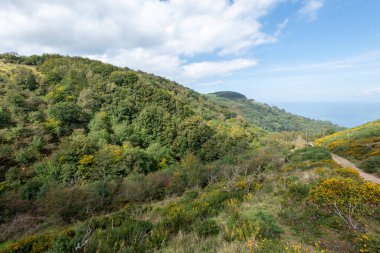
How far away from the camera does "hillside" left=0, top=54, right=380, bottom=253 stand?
15.2 feet

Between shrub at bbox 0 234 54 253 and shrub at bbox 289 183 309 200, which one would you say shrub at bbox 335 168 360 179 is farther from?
shrub at bbox 0 234 54 253

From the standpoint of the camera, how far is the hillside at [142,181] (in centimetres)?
464

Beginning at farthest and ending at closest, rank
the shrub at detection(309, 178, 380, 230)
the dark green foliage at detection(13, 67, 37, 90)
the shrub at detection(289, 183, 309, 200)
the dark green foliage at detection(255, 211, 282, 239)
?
the dark green foliage at detection(13, 67, 37, 90), the shrub at detection(289, 183, 309, 200), the shrub at detection(309, 178, 380, 230), the dark green foliage at detection(255, 211, 282, 239)

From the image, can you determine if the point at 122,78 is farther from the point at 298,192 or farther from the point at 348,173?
the point at 348,173

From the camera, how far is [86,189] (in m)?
16.0

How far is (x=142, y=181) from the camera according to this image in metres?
17.9

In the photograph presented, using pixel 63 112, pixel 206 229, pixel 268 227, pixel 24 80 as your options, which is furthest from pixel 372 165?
pixel 24 80

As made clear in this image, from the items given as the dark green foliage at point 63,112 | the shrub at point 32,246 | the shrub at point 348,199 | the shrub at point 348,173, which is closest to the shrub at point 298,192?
the shrub at point 348,199

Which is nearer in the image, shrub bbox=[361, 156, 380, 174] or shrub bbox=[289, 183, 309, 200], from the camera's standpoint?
shrub bbox=[289, 183, 309, 200]

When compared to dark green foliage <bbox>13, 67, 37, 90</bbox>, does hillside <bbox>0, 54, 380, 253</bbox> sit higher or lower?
lower

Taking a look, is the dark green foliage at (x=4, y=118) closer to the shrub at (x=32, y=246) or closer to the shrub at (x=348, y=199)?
the shrub at (x=32, y=246)

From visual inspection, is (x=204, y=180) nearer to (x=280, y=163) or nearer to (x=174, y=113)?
(x=280, y=163)

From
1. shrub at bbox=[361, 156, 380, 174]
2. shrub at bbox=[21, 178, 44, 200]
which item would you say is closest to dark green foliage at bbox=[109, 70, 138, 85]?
shrub at bbox=[21, 178, 44, 200]

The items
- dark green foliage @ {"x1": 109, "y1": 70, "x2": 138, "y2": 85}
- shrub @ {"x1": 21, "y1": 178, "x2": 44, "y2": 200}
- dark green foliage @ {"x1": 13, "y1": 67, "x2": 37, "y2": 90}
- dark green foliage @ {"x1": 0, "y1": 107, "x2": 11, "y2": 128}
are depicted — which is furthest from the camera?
dark green foliage @ {"x1": 109, "y1": 70, "x2": 138, "y2": 85}
